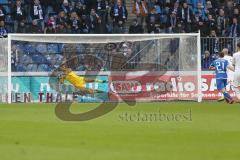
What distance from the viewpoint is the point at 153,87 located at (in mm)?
26719

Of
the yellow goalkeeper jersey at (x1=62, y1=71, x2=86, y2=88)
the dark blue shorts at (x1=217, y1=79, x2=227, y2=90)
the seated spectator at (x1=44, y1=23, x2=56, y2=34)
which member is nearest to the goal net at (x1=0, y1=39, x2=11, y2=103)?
the yellow goalkeeper jersey at (x1=62, y1=71, x2=86, y2=88)

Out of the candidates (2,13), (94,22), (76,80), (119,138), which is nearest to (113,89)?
(76,80)

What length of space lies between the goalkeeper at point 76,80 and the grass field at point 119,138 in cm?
739

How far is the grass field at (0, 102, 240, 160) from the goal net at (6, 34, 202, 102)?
24.4ft

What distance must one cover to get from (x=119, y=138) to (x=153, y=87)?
14.1 m

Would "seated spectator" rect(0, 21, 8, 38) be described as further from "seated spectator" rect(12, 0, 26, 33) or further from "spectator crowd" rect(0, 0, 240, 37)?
"seated spectator" rect(12, 0, 26, 33)

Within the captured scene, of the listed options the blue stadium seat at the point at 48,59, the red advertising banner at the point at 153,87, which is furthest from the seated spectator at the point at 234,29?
the blue stadium seat at the point at 48,59

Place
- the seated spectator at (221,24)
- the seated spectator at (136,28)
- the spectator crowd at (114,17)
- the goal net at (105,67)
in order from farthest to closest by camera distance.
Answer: the seated spectator at (221,24) < the seated spectator at (136,28) < the spectator crowd at (114,17) < the goal net at (105,67)

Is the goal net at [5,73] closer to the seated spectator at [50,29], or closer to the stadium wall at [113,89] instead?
the stadium wall at [113,89]

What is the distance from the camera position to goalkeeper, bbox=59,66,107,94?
86.7 feet

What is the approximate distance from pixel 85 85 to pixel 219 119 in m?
10.3

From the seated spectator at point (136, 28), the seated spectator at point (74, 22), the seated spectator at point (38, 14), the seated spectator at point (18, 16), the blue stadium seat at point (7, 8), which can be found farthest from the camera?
the blue stadium seat at point (7, 8)

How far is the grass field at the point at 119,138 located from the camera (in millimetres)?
10281

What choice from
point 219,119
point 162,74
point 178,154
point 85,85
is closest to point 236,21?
point 162,74
